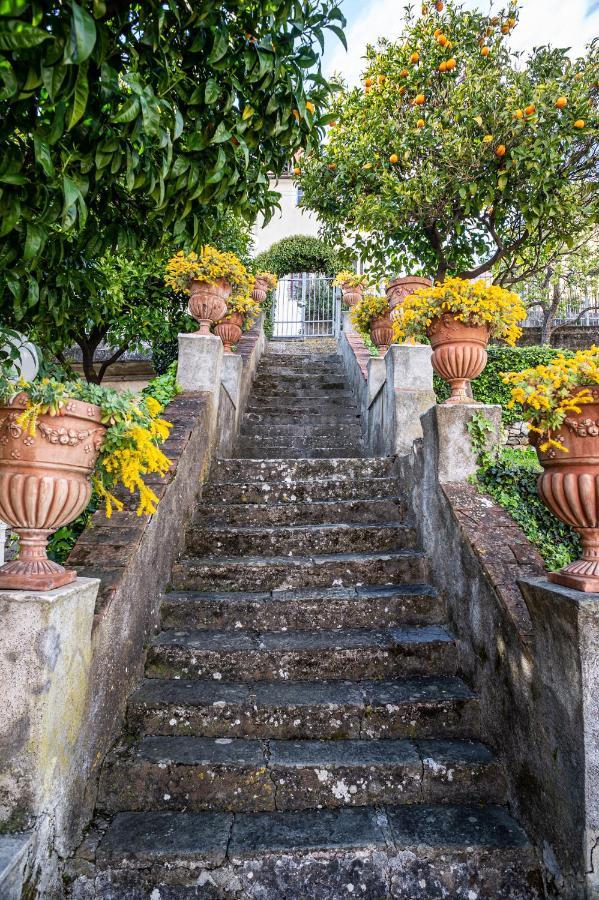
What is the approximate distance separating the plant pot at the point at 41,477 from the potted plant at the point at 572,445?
66.9 inches

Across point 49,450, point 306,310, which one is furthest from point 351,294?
point 49,450

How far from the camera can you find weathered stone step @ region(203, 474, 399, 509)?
4.18m

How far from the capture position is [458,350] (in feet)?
11.0

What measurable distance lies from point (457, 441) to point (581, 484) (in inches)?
53.6

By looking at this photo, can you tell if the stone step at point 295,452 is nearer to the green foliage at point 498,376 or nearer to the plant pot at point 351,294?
the green foliage at point 498,376

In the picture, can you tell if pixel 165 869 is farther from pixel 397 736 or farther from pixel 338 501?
pixel 338 501

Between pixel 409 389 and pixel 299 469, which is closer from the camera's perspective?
pixel 299 469

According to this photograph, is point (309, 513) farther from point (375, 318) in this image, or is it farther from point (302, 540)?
point (375, 318)

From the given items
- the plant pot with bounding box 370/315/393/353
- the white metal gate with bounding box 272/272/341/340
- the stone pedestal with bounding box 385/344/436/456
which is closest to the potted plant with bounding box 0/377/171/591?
the stone pedestal with bounding box 385/344/436/456

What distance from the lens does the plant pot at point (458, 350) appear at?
3320 millimetres

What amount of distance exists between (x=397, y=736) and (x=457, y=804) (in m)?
0.37

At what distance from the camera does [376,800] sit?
216 centimetres

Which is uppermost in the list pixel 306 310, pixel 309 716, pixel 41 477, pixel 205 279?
pixel 306 310

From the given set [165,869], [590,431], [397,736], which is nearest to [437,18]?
[590,431]
